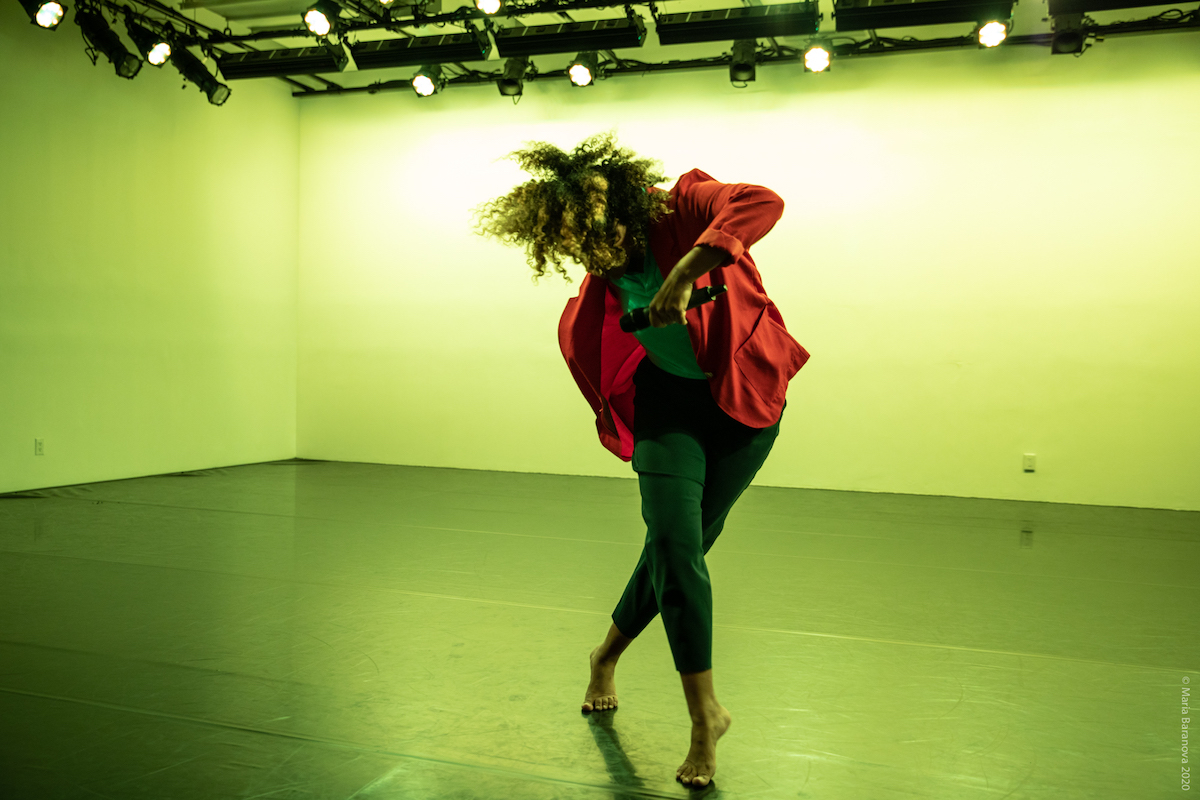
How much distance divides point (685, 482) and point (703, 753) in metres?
0.51

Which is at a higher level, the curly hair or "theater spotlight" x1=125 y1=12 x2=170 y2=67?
"theater spotlight" x1=125 y1=12 x2=170 y2=67

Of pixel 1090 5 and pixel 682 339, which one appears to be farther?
pixel 1090 5

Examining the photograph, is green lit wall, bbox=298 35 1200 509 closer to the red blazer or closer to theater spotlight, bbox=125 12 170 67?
theater spotlight, bbox=125 12 170 67

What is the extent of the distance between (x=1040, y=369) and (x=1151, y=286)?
86 cm

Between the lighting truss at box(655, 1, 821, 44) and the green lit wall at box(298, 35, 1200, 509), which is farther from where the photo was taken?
the green lit wall at box(298, 35, 1200, 509)

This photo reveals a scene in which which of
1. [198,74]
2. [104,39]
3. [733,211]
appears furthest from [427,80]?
[733,211]

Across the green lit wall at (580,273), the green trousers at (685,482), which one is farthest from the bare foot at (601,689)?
the green lit wall at (580,273)

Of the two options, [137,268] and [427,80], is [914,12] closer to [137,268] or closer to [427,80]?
[427,80]

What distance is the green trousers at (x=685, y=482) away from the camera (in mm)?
1644

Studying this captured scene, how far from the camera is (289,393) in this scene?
7.87m

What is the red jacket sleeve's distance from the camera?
1.52 metres

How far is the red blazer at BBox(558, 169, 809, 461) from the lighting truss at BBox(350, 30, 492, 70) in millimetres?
4506

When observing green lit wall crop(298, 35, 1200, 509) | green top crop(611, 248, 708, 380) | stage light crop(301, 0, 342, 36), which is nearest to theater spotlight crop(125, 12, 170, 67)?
stage light crop(301, 0, 342, 36)

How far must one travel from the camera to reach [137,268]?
6344mm
